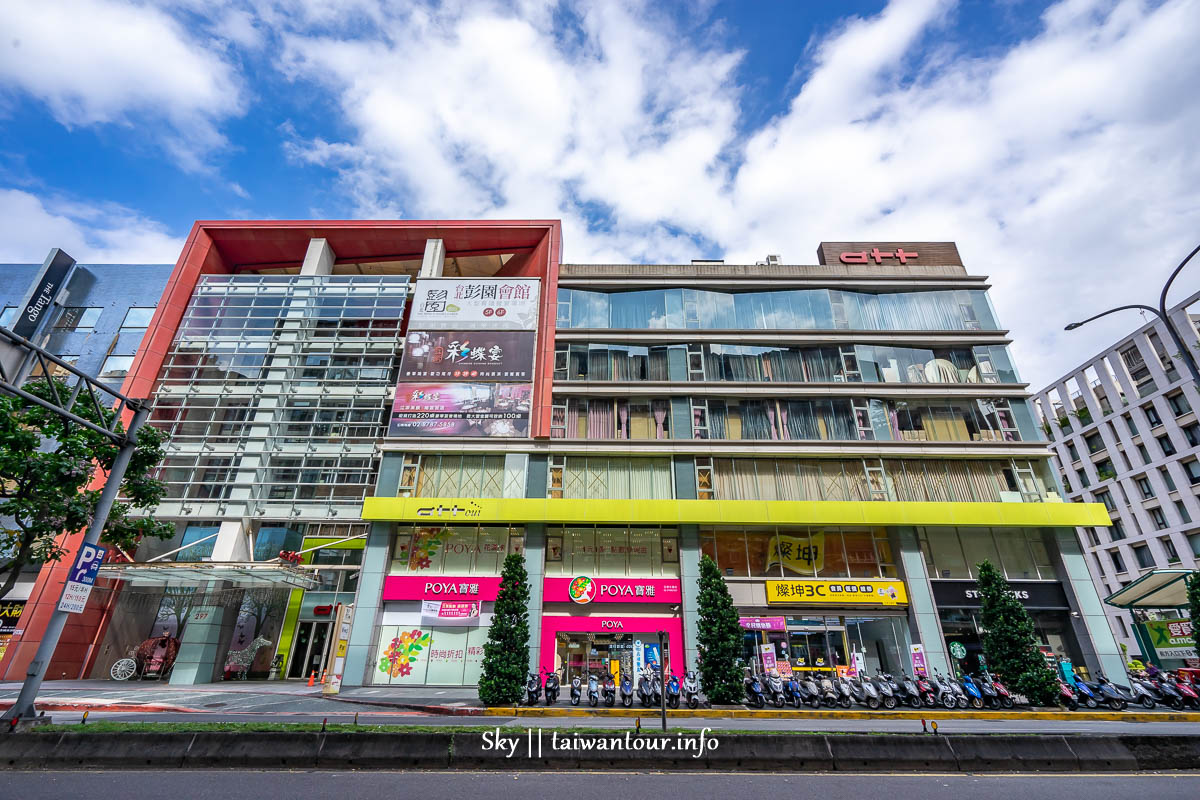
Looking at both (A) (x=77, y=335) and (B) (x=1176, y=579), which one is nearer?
(B) (x=1176, y=579)

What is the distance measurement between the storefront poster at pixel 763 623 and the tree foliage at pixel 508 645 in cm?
1009

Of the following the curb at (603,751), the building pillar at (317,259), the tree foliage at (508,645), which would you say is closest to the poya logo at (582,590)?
the tree foliage at (508,645)

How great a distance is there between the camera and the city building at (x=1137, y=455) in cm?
4706

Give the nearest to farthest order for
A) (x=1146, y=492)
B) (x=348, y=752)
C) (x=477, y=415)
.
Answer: (x=348, y=752)
(x=477, y=415)
(x=1146, y=492)

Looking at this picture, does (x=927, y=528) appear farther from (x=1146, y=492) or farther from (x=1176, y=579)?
(x=1146, y=492)

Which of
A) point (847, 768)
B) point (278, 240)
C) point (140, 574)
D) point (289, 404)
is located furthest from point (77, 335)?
point (847, 768)

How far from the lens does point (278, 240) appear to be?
36406 millimetres

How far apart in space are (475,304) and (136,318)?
88.0 feet

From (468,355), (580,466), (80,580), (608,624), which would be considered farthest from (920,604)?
(80,580)

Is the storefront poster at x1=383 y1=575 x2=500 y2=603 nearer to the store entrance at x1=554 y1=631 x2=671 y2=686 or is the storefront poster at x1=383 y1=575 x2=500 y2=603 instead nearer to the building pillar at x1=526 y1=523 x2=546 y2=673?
the building pillar at x1=526 y1=523 x2=546 y2=673

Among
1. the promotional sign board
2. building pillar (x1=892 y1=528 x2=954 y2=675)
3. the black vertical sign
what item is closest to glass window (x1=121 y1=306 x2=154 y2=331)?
the black vertical sign

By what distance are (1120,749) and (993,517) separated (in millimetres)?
17387

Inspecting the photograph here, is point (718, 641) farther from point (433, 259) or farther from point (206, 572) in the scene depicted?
point (433, 259)

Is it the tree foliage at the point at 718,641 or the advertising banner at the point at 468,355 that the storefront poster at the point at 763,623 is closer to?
the tree foliage at the point at 718,641
